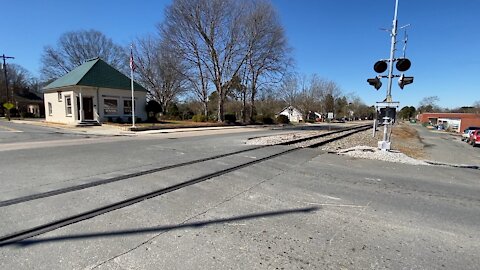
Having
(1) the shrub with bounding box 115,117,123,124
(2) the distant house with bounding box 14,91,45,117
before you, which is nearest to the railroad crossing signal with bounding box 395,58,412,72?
(1) the shrub with bounding box 115,117,123,124

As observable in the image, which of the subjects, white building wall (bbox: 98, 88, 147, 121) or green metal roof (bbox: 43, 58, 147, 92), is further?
white building wall (bbox: 98, 88, 147, 121)

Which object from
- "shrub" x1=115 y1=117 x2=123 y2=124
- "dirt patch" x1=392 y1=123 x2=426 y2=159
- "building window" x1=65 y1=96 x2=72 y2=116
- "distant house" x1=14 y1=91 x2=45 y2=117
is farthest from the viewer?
"distant house" x1=14 y1=91 x2=45 y2=117

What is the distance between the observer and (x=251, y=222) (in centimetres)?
396

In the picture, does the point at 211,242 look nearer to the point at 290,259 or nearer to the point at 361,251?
the point at 290,259

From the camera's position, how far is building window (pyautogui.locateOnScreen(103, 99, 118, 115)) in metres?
27.3

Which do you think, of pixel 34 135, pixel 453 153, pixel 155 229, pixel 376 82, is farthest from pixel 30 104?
pixel 453 153

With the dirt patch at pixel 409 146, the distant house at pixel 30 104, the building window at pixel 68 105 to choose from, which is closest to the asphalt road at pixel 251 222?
the dirt patch at pixel 409 146

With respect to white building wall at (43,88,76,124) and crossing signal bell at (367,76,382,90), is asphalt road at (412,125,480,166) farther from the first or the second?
white building wall at (43,88,76,124)

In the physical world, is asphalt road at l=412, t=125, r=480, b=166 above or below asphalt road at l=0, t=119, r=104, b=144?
below

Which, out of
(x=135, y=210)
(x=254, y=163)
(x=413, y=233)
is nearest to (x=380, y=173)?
(x=254, y=163)

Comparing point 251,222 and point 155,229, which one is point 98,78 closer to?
point 155,229

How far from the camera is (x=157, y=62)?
4734 centimetres

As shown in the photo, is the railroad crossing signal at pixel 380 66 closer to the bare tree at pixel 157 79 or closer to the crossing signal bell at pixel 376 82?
the crossing signal bell at pixel 376 82

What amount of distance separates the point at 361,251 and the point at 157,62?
162 feet
